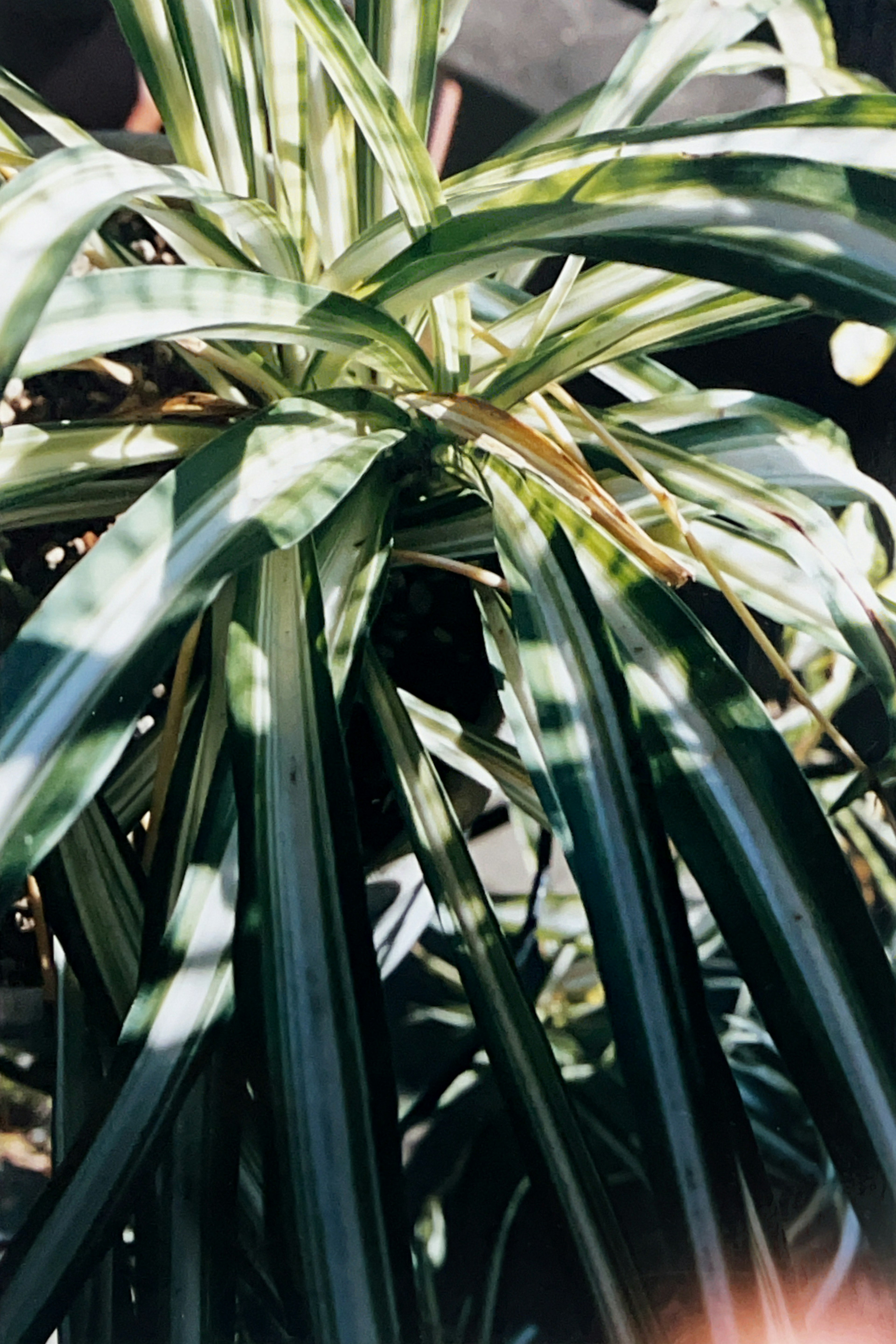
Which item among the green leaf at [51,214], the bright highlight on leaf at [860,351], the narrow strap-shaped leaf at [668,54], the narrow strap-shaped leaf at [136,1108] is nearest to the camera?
the green leaf at [51,214]

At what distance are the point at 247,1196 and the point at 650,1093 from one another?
237mm

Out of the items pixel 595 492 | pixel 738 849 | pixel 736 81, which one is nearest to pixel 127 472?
pixel 595 492

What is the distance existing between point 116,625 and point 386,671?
27cm

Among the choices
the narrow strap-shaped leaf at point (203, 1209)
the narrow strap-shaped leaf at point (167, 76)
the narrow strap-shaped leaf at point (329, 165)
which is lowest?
the narrow strap-shaped leaf at point (203, 1209)

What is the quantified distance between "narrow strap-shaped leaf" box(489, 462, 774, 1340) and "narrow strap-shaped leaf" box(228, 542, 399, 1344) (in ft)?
0.29

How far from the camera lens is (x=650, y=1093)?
0.98 feet

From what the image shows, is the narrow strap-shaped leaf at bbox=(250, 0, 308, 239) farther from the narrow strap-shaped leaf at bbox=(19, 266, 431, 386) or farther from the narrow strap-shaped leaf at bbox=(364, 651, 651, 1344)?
the narrow strap-shaped leaf at bbox=(364, 651, 651, 1344)

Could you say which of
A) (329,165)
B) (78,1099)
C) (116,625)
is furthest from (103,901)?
(329,165)

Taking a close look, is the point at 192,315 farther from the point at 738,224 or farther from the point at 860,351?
the point at 860,351

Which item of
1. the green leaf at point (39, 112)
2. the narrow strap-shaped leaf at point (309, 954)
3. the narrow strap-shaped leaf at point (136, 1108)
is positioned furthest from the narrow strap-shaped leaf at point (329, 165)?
the narrow strap-shaped leaf at point (136, 1108)

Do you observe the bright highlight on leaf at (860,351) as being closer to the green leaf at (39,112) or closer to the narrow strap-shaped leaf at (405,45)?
the narrow strap-shaped leaf at (405,45)

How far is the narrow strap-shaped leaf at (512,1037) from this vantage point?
0.33 meters

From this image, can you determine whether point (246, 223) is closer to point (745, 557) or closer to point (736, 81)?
point (745, 557)

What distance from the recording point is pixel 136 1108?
342mm
